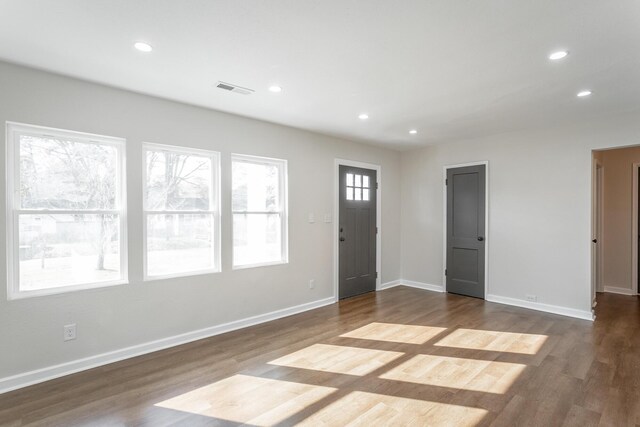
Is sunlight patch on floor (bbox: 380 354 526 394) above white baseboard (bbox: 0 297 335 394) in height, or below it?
below

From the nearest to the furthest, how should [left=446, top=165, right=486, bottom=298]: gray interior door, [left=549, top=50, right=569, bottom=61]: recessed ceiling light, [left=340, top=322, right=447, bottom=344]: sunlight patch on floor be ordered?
[left=549, top=50, right=569, bottom=61]: recessed ceiling light < [left=340, top=322, right=447, bottom=344]: sunlight patch on floor < [left=446, top=165, right=486, bottom=298]: gray interior door

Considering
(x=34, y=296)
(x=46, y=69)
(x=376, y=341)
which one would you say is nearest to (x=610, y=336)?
(x=376, y=341)

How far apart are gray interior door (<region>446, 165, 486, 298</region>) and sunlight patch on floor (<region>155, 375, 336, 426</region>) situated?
363 cm

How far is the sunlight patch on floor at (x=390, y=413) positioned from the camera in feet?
7.14

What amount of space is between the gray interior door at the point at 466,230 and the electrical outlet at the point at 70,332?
5.13 metres

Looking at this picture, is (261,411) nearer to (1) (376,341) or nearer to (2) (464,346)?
(1) (376,341)

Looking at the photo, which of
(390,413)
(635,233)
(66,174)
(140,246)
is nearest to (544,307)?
(635,233)

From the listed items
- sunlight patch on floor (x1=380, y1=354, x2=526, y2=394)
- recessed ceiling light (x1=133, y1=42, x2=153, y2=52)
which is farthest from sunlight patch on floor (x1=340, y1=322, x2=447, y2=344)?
recessed ceiling light (x1=133, y1=42, x2=153, y2=52)

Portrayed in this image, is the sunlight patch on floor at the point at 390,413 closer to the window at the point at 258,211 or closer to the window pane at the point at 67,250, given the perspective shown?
the window at the point at 258,211

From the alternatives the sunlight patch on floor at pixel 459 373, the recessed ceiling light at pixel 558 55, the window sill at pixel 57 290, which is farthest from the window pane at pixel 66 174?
the recessed ceiling light at pixel 558 55

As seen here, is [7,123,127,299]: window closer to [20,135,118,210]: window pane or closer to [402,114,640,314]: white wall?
[20,135,118,210]: window pane

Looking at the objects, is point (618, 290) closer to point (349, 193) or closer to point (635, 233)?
point (635, 233)

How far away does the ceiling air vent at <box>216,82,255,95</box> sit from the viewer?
308cm

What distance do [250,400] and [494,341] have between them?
2.60 m
